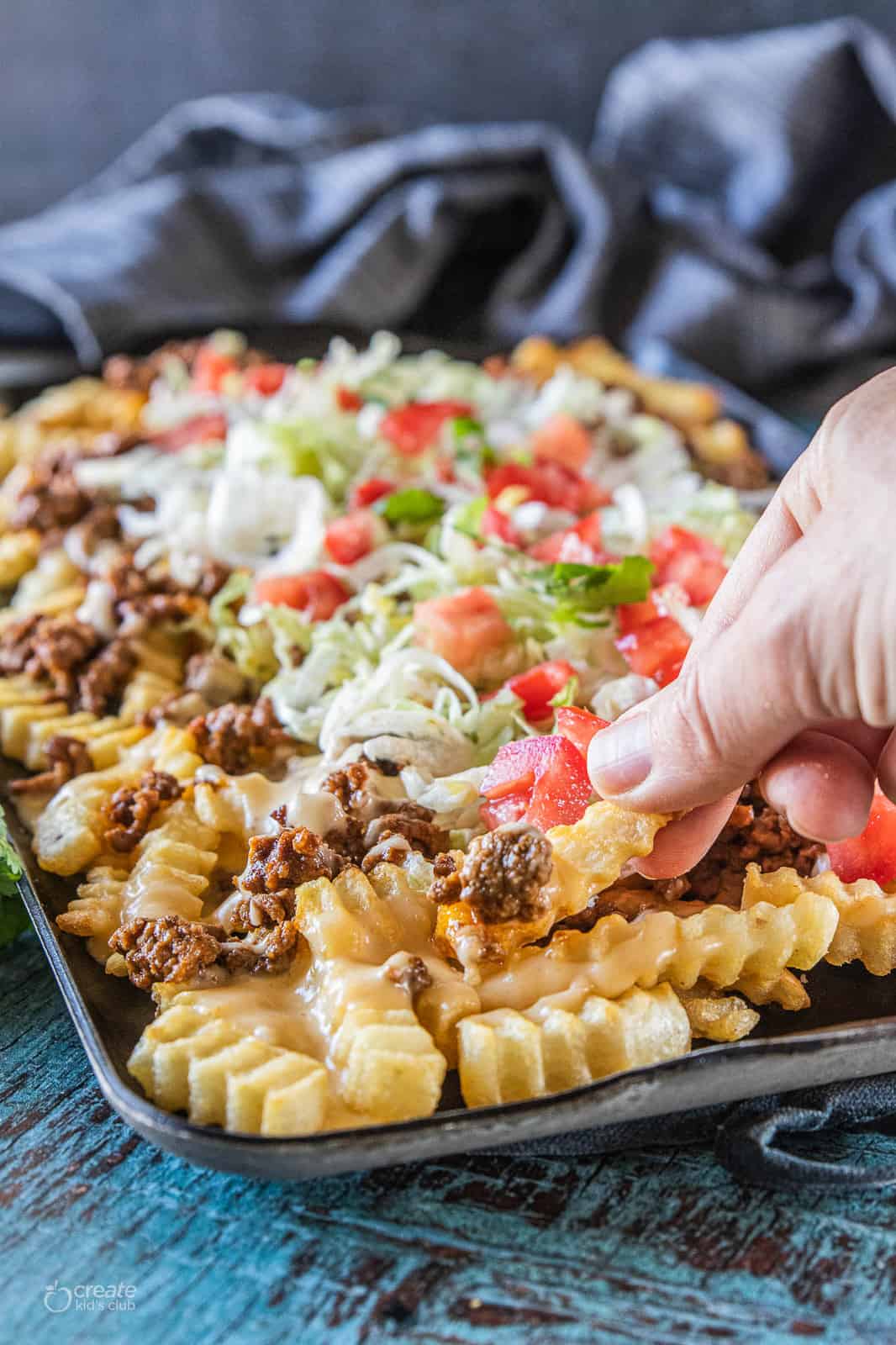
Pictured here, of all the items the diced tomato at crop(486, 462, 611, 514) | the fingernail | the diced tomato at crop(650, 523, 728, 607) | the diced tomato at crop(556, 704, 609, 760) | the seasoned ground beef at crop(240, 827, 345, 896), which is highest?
the fingernail

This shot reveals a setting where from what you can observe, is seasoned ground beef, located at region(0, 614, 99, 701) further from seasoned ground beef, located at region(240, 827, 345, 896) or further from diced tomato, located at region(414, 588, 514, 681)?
seasoned ground beef, located at region(240, 827, 345, 896)

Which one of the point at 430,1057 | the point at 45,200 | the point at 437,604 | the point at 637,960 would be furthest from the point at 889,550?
the point at 45,200

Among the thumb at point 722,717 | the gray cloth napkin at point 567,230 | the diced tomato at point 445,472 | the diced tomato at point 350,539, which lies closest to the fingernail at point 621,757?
the thumb at point 722,717

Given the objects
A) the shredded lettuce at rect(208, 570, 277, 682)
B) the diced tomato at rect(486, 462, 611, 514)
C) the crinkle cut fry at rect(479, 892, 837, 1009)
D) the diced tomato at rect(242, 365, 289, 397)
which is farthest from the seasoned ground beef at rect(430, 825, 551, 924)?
the diced tomato at rect(242, 365, 289, 397)

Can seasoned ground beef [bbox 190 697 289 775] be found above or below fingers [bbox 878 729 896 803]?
below

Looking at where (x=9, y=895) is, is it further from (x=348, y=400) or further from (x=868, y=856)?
(x=348, y=400)

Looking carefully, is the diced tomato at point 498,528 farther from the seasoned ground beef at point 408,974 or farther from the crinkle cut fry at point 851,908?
the seasoned ground beef at point 408,974

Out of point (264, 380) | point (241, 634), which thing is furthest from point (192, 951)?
point (264, 380)
